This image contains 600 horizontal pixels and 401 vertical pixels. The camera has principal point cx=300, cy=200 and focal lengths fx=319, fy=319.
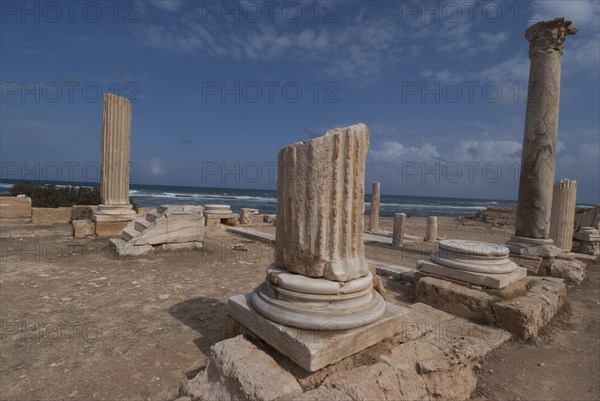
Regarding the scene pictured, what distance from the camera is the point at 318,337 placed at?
7.43ft

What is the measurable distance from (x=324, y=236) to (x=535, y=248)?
5975 mm

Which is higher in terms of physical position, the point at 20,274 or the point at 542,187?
the point at 542,187

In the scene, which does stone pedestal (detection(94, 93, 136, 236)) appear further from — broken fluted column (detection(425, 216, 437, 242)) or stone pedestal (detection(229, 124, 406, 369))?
broken fluted column (detection(425, 216, 437, 242))

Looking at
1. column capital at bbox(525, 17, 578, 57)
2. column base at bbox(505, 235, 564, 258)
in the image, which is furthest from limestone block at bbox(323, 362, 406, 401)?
column capital at bbox(525, 17, 578, 57)

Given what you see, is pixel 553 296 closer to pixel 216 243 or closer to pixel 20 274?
pixel 216 243

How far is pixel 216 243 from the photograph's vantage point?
27.9 feet

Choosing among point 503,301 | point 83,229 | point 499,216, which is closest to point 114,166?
point 83,229

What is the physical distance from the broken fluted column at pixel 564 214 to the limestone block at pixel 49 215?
48.8 feet

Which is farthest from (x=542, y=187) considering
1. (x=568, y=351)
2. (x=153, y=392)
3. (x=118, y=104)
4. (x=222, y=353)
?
(x=118, y=104)

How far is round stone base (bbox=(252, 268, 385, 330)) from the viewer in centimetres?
235

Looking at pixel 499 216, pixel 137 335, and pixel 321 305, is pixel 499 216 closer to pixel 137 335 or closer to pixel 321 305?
pixel 321 305

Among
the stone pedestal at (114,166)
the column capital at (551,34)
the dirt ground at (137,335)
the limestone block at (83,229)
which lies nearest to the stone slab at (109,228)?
the stone pedestal at (114,166)

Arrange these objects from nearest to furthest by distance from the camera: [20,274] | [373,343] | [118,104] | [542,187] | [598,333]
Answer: [373,343] < [598,333] < [20,274] < [542,187] < [118,104]

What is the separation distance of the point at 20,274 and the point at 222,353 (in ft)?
14.9
